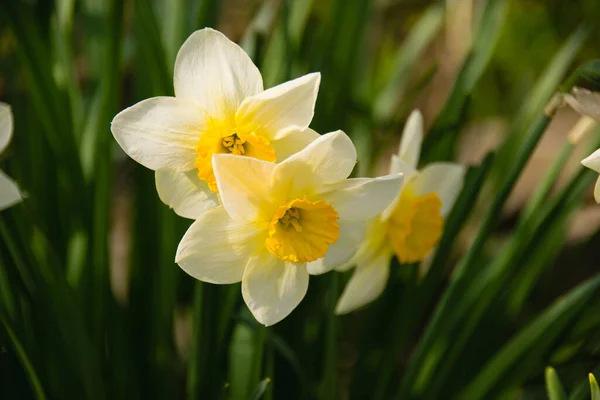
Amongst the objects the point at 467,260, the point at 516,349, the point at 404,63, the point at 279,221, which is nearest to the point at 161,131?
the point at 279,221

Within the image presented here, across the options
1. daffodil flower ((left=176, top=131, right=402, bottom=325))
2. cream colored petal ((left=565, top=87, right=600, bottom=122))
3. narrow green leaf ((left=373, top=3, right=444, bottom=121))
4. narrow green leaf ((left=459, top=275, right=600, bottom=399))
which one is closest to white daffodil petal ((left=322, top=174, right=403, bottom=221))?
daffodil flower ((left=176, top=131, right=402, bottom=325))

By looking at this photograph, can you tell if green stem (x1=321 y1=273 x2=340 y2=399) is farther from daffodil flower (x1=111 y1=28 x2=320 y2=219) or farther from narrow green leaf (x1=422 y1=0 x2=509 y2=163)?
narrow green leaf (x1=422 y1=0 x2=509 y2=163)

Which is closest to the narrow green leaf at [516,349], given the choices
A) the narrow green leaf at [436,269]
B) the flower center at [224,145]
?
the narrow green leaf at [436,269]

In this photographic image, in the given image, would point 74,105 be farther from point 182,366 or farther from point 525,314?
point 525,314

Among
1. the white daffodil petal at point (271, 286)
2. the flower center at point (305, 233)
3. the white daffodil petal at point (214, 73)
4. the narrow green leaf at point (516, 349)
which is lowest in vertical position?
the narrow green leaf at point (516, 349)

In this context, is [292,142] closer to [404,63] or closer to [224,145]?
[224,145]

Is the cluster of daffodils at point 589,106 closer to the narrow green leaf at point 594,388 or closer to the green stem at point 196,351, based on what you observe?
the narrow green leaf at point 594,388

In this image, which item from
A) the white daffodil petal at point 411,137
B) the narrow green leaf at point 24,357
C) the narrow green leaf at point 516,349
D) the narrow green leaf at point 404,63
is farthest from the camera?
the narrow green leaf at point 404,63
